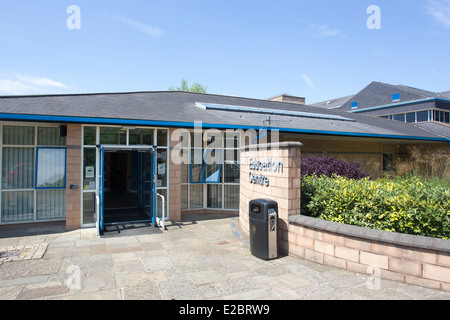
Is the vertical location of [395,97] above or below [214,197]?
above

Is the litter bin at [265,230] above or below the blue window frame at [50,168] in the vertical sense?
below

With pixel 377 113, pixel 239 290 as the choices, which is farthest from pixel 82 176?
pixel 377 113

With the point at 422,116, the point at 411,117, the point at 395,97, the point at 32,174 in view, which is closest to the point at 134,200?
the point at 32,174

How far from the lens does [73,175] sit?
26.5ft

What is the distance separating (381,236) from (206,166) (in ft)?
20.8

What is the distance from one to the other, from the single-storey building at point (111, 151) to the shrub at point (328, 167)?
1.63 m

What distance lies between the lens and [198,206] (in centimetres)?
1048

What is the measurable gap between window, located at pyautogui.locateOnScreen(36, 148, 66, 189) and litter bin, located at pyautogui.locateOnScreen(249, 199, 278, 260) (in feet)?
19.4

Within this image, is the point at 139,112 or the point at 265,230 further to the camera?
A: the point at 139,112

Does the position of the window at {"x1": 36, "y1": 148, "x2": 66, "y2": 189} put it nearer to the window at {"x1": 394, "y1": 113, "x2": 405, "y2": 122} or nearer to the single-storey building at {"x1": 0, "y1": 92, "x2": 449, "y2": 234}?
the single-storey building at {"x1": 0, "y1": 92, "x2": 449, "y2": 234}

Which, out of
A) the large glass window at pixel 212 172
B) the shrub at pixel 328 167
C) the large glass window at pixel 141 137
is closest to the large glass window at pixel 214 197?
the large glass window at pixel 212 172

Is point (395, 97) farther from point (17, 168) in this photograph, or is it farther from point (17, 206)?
point (17, 206)

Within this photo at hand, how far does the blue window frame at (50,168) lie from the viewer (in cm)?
855

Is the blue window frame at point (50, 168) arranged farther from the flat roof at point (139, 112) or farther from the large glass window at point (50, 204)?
the flat roof at point (139, 112)
